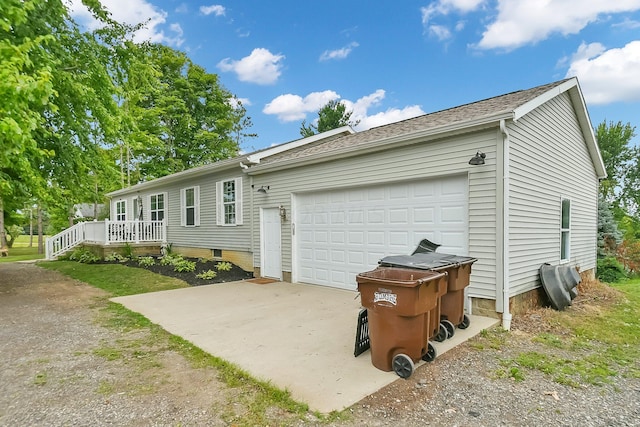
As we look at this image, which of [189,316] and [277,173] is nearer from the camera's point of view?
[189,316]

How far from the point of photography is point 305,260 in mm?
8633

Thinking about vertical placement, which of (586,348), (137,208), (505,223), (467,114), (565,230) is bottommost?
(586,348)

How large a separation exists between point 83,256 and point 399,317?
1418 cm

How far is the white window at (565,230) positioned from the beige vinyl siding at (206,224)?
7.83 metres

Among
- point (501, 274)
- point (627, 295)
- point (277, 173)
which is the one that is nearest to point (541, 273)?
point (501, 274)

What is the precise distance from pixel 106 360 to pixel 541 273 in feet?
22.8

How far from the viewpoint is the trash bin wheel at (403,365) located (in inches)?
131

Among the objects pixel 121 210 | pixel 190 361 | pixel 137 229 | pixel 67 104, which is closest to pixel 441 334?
pixel 190 361

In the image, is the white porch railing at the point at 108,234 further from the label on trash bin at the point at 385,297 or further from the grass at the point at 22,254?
the label on trash bin at the point at 385,297

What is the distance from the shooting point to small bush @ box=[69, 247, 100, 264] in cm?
1295

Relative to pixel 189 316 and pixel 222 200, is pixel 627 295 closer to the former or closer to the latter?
pixel 189 316

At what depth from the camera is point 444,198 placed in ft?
19.7

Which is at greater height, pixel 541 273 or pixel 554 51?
pixel 554 51

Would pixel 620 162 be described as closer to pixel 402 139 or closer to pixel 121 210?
pixel 402 139
